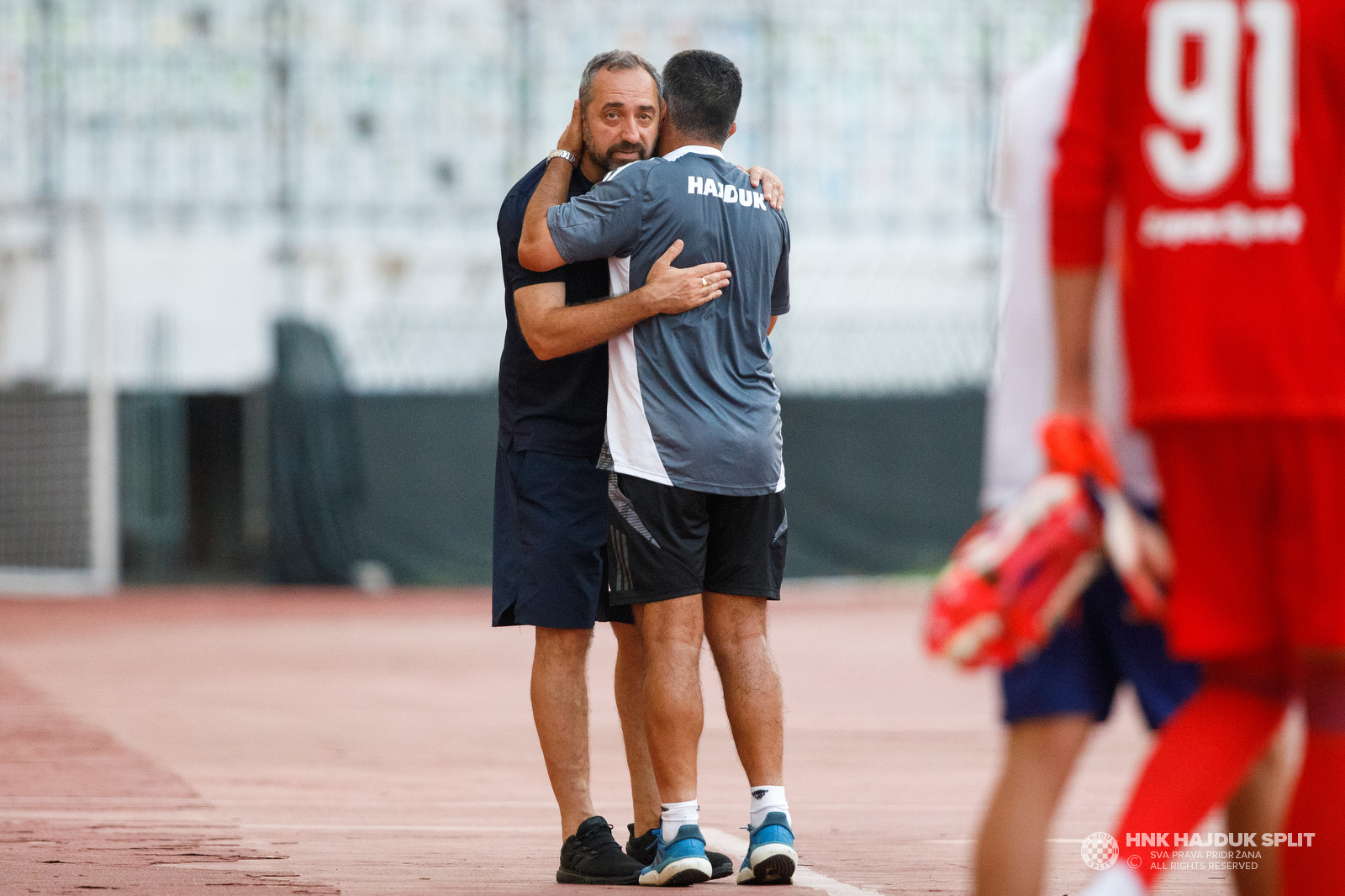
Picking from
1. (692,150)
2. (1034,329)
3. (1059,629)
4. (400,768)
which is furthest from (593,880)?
(400,768)

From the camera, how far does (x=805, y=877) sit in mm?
4141

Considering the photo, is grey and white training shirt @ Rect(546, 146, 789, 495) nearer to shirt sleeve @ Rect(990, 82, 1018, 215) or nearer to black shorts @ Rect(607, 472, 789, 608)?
black shorts @ Rect(607, 472, 789, 608)

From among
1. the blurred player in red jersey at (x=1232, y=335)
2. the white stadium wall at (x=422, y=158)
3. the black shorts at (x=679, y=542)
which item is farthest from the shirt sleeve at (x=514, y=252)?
the white stadium wall at (x=422, y=158)

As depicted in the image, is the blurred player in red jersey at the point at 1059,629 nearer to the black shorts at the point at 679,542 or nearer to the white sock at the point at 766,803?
the black shorts at the point at 679,542

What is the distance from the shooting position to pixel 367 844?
181 inches

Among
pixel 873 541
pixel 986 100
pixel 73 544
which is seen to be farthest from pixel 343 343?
pixel 986 100

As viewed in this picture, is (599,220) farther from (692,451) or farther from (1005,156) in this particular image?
(1005,156)

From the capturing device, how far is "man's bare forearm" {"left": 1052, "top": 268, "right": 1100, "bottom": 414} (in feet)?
8.21

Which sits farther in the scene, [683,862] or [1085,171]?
[683,862]

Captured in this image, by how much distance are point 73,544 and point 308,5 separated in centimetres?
618

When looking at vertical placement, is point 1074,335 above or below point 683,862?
above

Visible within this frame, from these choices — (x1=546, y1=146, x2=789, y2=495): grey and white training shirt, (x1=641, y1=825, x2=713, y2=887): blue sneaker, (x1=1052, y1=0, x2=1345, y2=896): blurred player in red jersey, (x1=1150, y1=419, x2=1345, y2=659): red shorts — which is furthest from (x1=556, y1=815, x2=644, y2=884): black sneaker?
(x1=1150, y1=419, x2=1345, y2=659): red shorts

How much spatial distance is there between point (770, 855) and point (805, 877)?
20cm

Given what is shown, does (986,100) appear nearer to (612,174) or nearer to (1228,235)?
(612,174)
